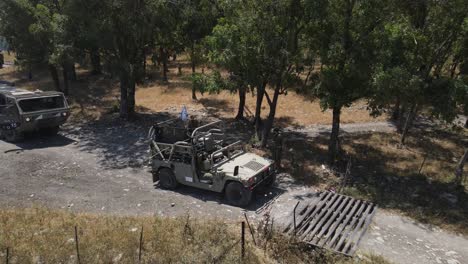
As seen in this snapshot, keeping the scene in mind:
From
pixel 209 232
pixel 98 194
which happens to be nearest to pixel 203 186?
pixel 209 232

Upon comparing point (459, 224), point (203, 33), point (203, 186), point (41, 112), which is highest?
point (203, 33)

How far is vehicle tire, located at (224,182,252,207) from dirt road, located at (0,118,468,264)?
0.23m

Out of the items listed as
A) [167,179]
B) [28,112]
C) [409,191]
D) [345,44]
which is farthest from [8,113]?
[409,191]

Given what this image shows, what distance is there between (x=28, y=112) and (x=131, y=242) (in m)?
10.4

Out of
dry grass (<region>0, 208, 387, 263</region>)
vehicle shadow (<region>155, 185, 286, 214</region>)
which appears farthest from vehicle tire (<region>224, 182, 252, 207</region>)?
dry grass (<region>0, 208, 387, 263</region>)

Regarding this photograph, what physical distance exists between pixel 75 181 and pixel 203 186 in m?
4.70

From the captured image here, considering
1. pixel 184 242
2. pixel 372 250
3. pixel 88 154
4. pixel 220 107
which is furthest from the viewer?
pixel 220 107

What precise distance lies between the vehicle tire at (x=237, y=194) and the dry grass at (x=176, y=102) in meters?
11.5

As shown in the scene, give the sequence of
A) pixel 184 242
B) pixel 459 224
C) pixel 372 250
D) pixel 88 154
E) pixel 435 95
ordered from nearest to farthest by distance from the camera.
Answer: pixel 184 242 < pixel 372 250 < pixel 459 224 < pixel 435 95 < pixel 88 154

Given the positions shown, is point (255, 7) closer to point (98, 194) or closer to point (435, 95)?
point (435, 95)

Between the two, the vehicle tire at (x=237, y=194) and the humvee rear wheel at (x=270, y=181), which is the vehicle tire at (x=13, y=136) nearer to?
the vehicle tire at (x=237, y=194)

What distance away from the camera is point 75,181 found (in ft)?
43.4

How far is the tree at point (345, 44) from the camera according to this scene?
13.2 meters

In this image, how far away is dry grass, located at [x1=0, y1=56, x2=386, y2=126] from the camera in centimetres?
2370
